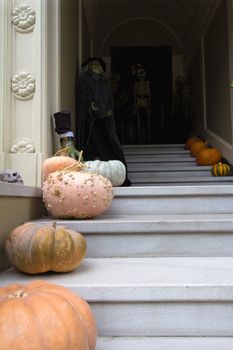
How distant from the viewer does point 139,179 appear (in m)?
4.17

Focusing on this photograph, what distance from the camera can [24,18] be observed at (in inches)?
92.0

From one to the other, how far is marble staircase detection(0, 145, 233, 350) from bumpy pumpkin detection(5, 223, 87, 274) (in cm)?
5

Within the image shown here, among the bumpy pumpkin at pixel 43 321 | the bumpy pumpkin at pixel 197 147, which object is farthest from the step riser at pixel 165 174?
the bumpy pumpkin at pixel 43 321

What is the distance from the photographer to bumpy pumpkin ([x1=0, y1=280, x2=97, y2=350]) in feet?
2.93

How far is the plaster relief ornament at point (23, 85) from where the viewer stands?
7.57 ft

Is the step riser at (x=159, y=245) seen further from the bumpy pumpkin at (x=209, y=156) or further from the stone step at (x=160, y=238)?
the bumpy pumpkin at (x=209, y=156)

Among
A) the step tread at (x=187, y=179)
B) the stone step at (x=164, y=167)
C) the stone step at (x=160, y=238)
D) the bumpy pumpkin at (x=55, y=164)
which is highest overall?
the stone step at (x=164, y=167)

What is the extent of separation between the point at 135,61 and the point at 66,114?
510cm

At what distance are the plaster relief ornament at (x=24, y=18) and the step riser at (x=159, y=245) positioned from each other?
1398 mm

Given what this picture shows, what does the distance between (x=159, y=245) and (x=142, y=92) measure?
219 inches

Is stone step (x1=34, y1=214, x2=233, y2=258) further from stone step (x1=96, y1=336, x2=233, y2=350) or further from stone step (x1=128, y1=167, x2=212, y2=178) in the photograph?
stone step (x1=128, y1=167, x2=212, y2=178)

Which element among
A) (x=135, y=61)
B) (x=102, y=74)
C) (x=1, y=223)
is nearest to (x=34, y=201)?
(x=1, y=223)

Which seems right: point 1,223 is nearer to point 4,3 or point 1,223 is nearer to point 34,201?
point 34,201

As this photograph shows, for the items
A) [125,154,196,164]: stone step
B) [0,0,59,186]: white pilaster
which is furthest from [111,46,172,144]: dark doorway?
[0,0,59,186]: white pilaster
